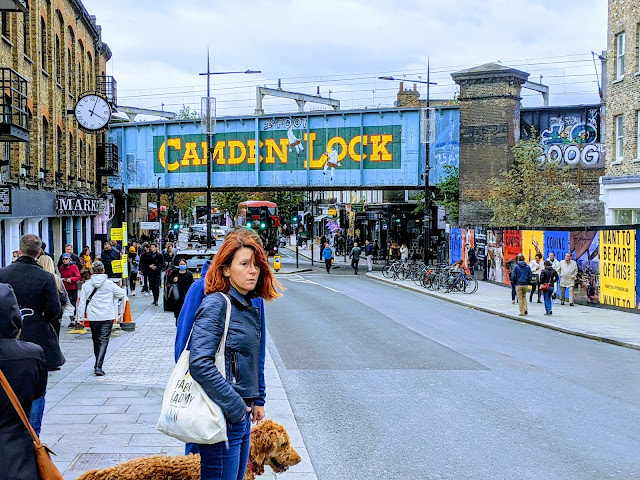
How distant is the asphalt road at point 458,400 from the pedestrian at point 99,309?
2670mm

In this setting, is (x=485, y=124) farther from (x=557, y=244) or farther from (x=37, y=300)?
(x=37, y=300)

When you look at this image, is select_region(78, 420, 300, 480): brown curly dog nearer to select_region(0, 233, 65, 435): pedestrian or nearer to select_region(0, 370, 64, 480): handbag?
select_region(0, 370, 64, 480): handbag

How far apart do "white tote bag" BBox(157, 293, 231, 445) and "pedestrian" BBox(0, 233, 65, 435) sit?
10.5 ft

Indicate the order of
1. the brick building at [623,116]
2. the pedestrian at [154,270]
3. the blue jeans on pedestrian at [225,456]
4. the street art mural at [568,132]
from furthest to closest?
the street art mural at [568,132]
the brick building at [623,116]
the pedestrian at [154,270]
the blue jeans on pedestrian at [225,456]

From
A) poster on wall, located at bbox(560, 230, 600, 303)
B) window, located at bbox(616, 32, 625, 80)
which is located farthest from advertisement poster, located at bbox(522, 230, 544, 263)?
window, located at bbox(616, 32, 625, 80)

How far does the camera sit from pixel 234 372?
3990mm

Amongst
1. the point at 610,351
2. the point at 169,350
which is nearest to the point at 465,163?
the point at 610,351

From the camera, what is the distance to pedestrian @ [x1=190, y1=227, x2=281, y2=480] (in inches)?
149

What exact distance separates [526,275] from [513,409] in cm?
1220

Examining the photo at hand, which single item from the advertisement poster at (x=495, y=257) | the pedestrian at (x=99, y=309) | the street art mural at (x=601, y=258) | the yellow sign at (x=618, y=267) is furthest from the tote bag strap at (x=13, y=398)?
the advertisement poster at (x=495, y=257)

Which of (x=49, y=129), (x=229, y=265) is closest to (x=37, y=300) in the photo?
(x=229, y=265)

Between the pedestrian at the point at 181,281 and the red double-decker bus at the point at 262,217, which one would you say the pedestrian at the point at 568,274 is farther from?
the red double-decker bus at the point at 262,217

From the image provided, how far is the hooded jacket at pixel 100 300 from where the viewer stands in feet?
34.2

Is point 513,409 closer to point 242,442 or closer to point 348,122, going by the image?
point 242,442
